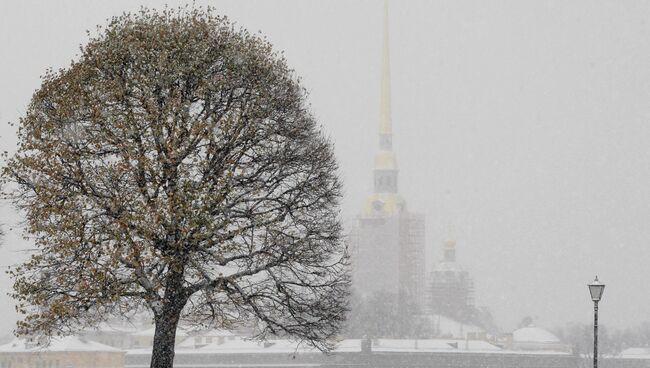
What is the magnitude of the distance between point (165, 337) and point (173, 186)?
3.92 m

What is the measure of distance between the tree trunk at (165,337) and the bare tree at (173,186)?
4 cm

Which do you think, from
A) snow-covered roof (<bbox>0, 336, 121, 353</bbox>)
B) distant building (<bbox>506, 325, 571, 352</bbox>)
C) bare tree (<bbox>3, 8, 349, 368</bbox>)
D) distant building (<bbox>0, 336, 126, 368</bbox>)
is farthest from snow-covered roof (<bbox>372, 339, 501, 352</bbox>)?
bare tree (<bbox>3, 8, 349, 368</bbox>)

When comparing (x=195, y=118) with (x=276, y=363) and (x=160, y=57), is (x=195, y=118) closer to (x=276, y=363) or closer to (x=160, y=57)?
(x=160, y=57)

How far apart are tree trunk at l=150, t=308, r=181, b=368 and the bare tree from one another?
0.12 ft

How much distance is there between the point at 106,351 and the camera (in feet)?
429

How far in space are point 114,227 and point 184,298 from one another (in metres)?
2.88

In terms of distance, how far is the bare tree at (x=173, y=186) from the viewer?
Result: 2761cm

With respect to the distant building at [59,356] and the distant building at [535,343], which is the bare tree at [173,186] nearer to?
the distant building at [59,356]

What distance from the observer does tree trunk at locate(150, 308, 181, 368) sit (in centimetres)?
2898

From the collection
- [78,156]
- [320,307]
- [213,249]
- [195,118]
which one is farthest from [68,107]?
[320,307]

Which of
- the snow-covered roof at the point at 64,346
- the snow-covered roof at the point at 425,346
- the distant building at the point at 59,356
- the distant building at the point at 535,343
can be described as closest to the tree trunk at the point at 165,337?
the distant building at the point at 59,356

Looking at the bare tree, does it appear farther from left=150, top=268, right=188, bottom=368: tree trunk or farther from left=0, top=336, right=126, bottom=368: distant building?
left=0, top=336, right=126, bottom=368: distant building

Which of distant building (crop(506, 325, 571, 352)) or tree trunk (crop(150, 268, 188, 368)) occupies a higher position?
distant building (crop(506, 325, 571, 352))

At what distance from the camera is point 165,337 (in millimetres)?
29109
